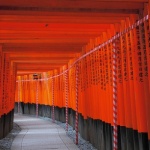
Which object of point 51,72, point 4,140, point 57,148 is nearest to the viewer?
point 57,148

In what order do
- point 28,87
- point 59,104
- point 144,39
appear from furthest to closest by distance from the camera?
point 28,87 < point 59,104 < point 144,39

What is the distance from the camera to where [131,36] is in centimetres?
570

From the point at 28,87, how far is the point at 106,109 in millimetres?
17529

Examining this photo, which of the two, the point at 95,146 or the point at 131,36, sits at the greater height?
the point at 131,36

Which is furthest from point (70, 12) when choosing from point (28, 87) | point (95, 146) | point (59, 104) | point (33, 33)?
point (28, 87)

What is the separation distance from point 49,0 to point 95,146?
4.78m

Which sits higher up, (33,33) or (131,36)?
(33,33)

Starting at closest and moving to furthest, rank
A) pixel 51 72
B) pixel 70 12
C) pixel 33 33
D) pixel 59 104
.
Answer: pixel 70 12, pixel 33 33, pixel 59 104, pixel 51 72

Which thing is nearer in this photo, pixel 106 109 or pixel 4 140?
pixel 106 109

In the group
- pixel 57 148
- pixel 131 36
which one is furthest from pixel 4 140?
pixel 131 36

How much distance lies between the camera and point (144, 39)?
545 cm

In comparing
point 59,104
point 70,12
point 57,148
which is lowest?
point 57,148

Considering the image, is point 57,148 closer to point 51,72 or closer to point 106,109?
point 106,109

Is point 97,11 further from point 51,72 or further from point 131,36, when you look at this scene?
point 51,72
